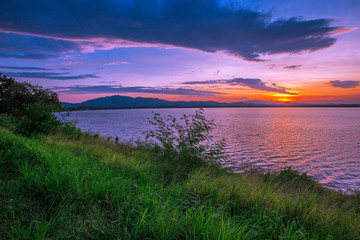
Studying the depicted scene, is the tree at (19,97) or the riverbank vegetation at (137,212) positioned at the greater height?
the tree at (19,97)

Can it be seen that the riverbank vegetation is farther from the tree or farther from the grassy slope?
the tree

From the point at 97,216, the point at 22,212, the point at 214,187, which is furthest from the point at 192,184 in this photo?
the point at 22,212

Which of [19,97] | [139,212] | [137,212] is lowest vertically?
[137,212]

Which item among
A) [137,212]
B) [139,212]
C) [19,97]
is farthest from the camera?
[19,97]

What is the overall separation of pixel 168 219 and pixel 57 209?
75.5 inches

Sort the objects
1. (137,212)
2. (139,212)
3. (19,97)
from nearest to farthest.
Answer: (139,212) → (137,212) → (19,97)

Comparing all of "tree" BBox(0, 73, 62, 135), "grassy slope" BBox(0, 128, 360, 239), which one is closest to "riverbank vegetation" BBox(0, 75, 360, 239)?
"grassy slope" BBox(0, 128, 360, 239)

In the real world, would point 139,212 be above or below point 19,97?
below

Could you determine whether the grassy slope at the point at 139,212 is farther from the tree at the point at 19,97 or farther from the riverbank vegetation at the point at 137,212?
the tree at the point at 19,97

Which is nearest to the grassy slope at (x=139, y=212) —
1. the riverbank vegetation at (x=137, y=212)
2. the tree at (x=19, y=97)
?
the riverbank vegetation at (x=137, y=212)

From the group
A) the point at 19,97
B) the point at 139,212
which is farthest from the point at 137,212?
the point at 19,97

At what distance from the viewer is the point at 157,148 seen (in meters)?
11.7

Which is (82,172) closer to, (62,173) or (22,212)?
(62,173)

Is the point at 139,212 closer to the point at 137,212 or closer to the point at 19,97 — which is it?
the point at 137,212
